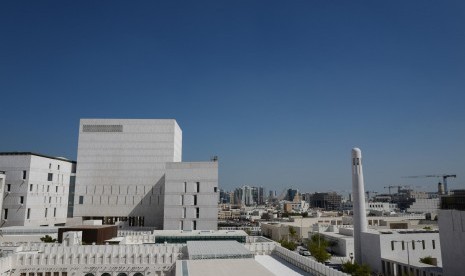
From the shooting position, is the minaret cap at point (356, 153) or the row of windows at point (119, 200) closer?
the minaret cap at point (356, 153)

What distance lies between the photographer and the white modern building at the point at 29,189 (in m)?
102

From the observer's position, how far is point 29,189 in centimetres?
10312

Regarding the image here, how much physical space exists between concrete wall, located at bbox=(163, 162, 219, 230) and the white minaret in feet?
136

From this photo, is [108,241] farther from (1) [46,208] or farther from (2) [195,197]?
(1) [46,208]

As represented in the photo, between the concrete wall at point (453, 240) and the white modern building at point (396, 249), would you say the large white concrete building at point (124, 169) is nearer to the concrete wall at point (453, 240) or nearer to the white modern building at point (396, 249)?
the white modern building at point (396, 249)

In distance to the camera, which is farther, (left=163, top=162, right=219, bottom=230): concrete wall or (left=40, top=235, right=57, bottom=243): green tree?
(left=163, top=162, right=219, bottom=230): concrete wall

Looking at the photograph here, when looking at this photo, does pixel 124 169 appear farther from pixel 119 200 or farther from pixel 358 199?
pixel 358 199

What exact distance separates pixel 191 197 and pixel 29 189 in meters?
46.0

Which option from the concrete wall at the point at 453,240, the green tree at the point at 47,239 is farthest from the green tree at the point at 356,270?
the green tree at the point at 47,239

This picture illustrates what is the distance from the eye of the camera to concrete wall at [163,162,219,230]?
108 meters

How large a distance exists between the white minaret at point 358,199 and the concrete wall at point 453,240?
24285 mm

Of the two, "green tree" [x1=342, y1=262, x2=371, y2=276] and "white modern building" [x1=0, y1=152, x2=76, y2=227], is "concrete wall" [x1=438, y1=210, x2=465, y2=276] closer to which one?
"green tree" [x1=342, y1=262, x2=371, y2=276]

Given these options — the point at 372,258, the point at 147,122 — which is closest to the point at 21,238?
the point at 147,122

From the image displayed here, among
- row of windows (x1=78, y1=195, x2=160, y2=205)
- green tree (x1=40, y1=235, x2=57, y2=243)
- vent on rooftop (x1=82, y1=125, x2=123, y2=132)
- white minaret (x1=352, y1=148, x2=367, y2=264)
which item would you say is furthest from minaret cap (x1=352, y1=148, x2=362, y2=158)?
vent on rooftop (x1=82, y1=125, x2=123, y2=132)
